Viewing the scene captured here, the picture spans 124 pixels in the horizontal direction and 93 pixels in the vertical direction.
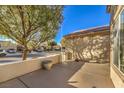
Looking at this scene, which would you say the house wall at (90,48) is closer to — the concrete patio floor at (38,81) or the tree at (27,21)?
the tree at (27,21)

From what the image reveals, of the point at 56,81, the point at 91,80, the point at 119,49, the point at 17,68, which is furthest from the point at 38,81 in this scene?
the point at 119,49

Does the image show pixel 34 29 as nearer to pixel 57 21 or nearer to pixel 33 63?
pixel 57 21

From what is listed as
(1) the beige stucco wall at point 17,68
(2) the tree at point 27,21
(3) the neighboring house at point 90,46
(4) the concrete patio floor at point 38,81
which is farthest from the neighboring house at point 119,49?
(3) the neighboring house at point 90,46

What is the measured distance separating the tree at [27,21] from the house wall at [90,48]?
562 cm

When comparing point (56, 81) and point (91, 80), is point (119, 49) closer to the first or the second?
point (91, 80)

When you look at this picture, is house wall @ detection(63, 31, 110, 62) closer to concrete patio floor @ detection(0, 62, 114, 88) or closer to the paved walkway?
the paved walkway

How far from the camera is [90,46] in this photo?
49.5 ft

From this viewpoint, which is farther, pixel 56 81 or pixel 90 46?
pixel 90 46

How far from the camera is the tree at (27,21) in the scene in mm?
8805

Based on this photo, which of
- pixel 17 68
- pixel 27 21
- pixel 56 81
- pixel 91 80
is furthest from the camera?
pixel 27 21

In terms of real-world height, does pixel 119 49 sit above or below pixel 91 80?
above

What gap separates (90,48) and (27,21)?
7.70 meters

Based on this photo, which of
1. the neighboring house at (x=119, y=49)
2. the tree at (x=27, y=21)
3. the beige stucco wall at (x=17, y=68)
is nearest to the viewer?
the neighboring house at (x=119, y=49)
